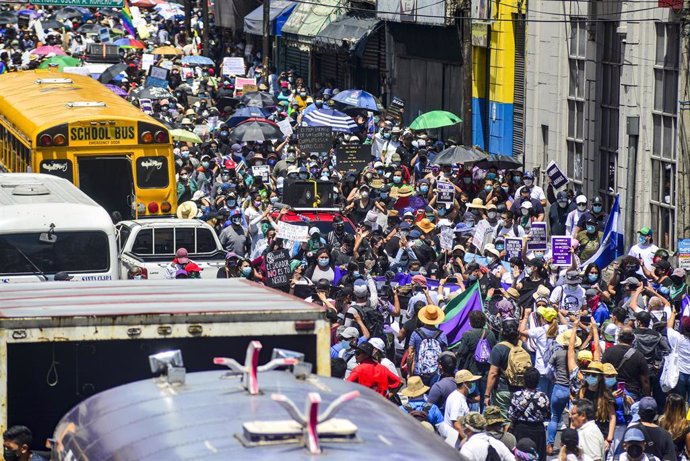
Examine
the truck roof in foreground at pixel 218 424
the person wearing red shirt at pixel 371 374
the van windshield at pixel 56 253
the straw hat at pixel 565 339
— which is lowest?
the straw hat at pixel 565 339

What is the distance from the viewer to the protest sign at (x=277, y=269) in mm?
18250

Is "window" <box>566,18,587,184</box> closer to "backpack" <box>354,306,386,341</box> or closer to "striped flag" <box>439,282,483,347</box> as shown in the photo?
"striped flag" <box>439,282,483,347</box>

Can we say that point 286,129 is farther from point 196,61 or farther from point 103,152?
point 196,61

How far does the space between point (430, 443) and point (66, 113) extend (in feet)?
55.3

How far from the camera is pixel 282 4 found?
51.5m

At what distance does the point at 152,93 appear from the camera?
127 ft

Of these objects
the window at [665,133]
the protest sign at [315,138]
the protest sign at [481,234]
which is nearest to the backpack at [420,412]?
the protest sign at [481,234]

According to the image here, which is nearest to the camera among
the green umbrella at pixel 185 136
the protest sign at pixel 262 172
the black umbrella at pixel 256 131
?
the protest sign at pixel 262 172

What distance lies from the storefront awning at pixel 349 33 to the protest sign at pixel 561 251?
79.6 ft

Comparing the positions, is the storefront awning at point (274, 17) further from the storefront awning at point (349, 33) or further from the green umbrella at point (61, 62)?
the green umbrella at point (61, 62)

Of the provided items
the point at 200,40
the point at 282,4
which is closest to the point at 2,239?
the point at 282,4

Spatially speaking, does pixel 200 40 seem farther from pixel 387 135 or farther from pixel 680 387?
pixel 680 387

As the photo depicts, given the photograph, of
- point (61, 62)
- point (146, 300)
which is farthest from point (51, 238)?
point (61, 62)

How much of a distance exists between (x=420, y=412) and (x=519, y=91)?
2178 centimetres
